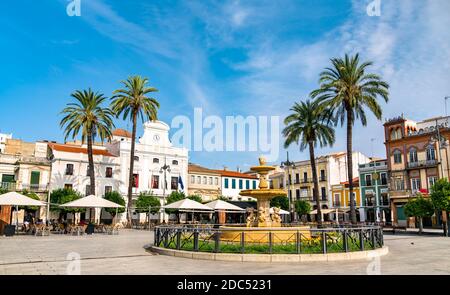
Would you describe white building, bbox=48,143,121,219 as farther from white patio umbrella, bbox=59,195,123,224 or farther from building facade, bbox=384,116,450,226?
building facade, bbox=384,116,450,226

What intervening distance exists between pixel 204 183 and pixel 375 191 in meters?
27.0

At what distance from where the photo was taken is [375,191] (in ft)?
181

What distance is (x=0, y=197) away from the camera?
83.8 ft

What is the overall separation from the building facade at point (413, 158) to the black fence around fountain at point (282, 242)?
34.9 metres

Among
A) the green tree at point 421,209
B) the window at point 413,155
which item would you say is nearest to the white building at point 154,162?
Result: the green tree at point 421,209

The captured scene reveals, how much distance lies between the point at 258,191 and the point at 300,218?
48.2m

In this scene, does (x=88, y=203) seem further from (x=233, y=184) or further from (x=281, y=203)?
(x=281, y=203)

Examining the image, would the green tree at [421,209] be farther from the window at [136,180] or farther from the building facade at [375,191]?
the window at [136,180]

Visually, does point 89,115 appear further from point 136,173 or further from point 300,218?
point 300,218

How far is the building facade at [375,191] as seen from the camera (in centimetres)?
5362

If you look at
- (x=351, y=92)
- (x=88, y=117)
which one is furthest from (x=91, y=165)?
(x=351, y=92)

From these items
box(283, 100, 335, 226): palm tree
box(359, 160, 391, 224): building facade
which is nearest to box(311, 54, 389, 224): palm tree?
box(283, 100, 335, 226): palm tree
